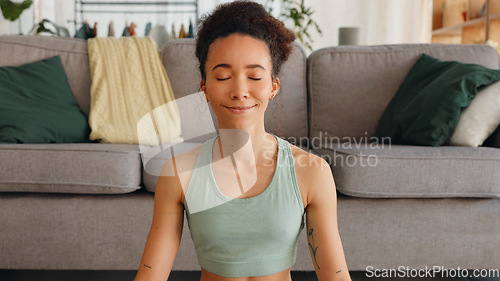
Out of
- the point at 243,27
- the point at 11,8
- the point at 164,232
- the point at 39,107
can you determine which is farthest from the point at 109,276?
the point at 11,8

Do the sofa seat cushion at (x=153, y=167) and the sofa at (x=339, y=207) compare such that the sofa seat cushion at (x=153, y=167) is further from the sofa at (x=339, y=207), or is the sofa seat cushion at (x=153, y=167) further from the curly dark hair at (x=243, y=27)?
the curly dark hair at (x=243, y=27)

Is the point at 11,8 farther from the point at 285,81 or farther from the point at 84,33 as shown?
the point at 285,81

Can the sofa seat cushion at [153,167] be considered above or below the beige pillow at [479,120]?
below

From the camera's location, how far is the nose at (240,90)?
A: 0.69 m

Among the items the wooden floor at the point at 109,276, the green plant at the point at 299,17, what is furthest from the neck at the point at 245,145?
the green plant at the point at 299,17

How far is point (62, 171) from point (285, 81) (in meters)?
1.07

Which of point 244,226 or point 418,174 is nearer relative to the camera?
point 244,226

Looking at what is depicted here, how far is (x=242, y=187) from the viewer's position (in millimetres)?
798

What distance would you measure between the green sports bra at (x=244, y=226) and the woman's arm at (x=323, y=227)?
26 mm

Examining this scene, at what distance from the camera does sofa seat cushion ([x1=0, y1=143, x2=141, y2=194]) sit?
1397 millimetres

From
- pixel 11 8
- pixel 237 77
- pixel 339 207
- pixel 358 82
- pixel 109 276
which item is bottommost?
pixel 109 276

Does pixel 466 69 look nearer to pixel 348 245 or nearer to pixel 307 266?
pixel 348 245

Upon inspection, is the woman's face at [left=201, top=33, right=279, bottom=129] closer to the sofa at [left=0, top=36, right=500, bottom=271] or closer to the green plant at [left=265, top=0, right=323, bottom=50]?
the sofa at [left=0, top=36, right=500, bottom=271]

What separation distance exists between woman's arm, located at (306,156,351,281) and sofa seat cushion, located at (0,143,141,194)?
2.67 feet
